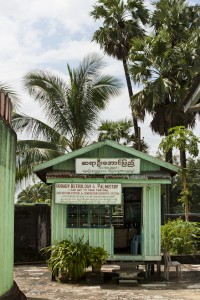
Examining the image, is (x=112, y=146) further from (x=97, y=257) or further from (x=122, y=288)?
(x=122, y=288)

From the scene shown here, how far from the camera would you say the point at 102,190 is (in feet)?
47.0

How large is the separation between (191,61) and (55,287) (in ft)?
51.9

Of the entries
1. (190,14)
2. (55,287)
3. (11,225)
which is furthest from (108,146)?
(190,14)

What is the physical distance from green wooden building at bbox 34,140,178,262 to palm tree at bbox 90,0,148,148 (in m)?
15.9

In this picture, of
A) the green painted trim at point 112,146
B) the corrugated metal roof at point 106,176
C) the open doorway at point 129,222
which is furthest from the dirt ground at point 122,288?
the green painted trim at point 112,146

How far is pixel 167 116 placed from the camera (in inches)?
1045

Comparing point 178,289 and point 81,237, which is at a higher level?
point 81,237

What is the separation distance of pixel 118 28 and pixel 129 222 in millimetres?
16919

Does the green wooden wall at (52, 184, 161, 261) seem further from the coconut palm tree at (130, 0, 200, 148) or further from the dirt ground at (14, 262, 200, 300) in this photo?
the coconut palm tree at (130, 0, 200, 148)

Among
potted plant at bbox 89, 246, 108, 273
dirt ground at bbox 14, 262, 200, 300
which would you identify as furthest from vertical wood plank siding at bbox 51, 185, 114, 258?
dirt ground at bbox 14, 262, 200, 300

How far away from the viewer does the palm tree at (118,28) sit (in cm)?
3017

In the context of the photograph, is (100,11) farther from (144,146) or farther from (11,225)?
(11,225)

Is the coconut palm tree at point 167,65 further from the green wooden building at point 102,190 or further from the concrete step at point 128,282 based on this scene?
the concrete step at point 128,282

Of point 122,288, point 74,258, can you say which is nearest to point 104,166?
point 74,258
